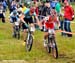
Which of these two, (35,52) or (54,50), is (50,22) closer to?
(54,50)

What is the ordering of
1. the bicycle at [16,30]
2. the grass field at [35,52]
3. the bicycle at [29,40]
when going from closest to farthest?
the grass field at [35,52] < the bicycle at [29,40] < the bicycle at [16,30]

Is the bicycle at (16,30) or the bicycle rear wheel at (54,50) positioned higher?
the bicycle rear wheel at (54,50)

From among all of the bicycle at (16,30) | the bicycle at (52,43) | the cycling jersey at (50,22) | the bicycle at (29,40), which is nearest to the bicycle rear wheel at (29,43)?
the bicycle at (29,40)

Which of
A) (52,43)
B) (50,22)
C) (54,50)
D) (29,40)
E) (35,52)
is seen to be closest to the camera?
(54,50)

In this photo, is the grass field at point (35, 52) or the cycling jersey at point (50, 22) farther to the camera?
the cycling jersey at point (50, 22)

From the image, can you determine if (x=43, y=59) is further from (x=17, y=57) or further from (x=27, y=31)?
(x=27, y=31)

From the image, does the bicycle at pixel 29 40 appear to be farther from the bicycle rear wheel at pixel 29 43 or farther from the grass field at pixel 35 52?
the grass field at pixel 35 52

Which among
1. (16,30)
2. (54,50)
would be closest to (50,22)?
(54,50)

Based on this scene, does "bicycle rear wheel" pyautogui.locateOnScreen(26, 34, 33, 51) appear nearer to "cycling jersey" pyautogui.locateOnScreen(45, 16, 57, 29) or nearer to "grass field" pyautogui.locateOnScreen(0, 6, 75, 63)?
"grass field" pyautogui.locateOnScreen(0, 6, 75, 63)

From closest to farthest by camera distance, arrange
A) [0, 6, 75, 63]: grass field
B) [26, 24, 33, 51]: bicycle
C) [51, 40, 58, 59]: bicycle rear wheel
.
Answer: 1. [51, 40, 58, 59]: bicycle rear wheel
2. [0, 6, 75, 63]: grass field
3. [26, 24, 33, 51]: bicycle

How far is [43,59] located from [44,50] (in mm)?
1852

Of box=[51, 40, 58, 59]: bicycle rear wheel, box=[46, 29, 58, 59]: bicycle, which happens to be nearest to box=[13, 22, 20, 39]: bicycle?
box=[46, 29, 58, 59]: bicycle

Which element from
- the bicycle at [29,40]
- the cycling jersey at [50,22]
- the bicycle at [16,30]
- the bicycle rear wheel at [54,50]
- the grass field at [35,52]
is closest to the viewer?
the bicycle rear wheel at [54,50]

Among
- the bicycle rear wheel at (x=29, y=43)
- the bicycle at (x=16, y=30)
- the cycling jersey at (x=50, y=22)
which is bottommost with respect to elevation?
the bicycle at (x=16, y=30)
